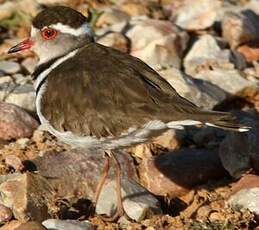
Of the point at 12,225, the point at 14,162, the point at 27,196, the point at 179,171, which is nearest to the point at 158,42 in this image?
the point at 179,171

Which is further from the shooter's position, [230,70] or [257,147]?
[230,70]

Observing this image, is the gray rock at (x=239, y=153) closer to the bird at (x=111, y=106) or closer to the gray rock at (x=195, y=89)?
the bird at (x=111, y=106)

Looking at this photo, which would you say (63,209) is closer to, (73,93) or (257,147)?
(73,93)

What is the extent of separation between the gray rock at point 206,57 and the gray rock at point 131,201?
261 centimetres

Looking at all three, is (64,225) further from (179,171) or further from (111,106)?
(179,171)

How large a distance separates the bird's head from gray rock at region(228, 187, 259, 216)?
1.79 meters

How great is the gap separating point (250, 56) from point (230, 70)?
0.85 m

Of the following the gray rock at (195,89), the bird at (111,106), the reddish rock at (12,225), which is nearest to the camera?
the reddish rock at (12,225)

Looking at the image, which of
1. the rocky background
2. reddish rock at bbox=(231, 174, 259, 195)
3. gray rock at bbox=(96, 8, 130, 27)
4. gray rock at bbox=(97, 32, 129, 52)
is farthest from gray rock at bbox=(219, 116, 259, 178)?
gray rock at bbox=(96, 8, 130, 27)

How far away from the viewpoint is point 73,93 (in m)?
5.96

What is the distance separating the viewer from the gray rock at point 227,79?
27.3ft

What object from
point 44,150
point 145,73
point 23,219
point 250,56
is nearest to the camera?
point 23,219

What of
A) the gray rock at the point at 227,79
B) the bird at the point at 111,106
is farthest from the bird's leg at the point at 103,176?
the gray rock at the point at 227,79

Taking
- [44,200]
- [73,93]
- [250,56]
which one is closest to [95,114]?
[73,93]
